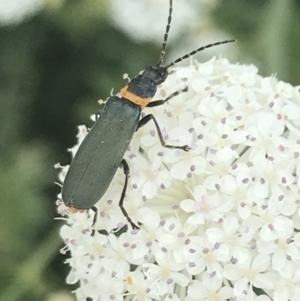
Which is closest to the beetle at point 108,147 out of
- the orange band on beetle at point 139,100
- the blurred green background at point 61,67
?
the orange band on beetle at point 139,100

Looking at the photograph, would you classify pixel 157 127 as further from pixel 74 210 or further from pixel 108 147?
pixel 74 210

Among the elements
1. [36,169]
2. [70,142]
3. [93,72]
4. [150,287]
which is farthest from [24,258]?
[150,287]

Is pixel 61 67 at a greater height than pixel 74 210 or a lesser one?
greater

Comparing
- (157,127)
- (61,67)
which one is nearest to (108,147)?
(157,127)

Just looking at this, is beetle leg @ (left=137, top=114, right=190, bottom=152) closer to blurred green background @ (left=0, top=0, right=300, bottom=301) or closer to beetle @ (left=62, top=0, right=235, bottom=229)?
beetle @ (left=62, top=0, right=235, bottom=229)

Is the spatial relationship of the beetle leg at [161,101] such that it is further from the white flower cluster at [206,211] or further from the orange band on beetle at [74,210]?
the orange band on beetle at [74,210]

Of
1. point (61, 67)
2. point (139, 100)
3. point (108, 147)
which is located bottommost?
point (108, 147)

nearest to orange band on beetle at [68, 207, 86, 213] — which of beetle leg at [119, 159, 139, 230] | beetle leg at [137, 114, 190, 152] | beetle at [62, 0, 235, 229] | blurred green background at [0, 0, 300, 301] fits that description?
beetle at [62, 0, 235, 229]

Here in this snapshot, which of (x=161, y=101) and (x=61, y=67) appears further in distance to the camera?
(x=61, y=67)
